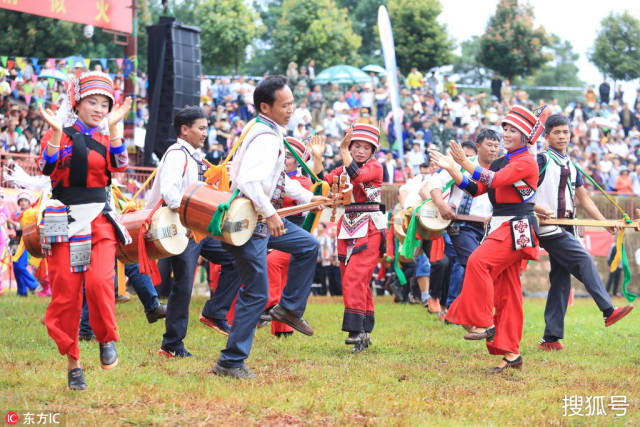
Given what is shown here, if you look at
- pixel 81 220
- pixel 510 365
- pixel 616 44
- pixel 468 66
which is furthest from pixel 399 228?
pixel 468 66

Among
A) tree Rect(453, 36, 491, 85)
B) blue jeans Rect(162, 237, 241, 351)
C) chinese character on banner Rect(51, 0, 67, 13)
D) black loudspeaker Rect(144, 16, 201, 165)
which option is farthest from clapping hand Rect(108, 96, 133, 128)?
tree Rect(453, 36, 491, 85)

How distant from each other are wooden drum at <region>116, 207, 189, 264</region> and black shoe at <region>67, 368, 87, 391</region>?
5.10 feet

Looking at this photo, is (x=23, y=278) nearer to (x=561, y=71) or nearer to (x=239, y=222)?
(x=239, y=222)

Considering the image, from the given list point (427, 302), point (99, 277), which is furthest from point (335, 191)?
point (427, 302)

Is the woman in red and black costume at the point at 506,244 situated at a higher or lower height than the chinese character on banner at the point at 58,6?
lower

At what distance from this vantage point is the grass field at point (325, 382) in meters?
5.02

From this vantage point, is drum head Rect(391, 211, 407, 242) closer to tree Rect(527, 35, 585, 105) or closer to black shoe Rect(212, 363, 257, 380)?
black shoe Rect(212, 363, 257, 380)

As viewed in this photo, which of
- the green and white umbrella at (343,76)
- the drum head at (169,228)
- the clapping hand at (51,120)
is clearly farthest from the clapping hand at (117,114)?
the green and white umbrella at (343,76)

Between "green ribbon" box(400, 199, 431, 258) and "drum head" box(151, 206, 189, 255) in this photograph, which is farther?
"green ribbon" box(400, 199, 431, 258)

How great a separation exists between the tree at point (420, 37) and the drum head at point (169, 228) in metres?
36.2

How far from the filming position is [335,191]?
22.8ft

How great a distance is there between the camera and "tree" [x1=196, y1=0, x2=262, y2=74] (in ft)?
126

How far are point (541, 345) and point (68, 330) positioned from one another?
4.73 metres

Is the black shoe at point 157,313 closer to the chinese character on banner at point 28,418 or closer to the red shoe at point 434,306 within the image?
the chinese character on banner at point 28,418
